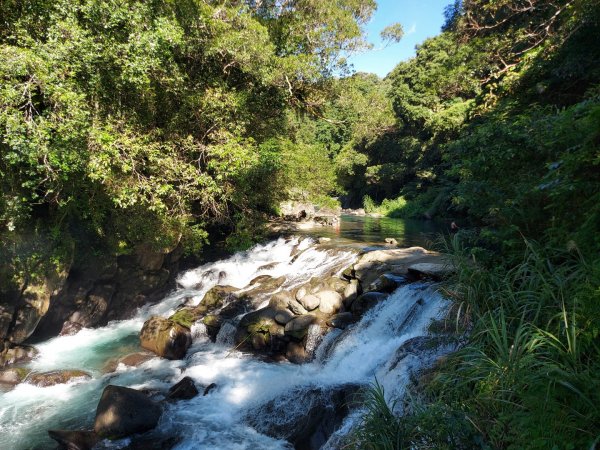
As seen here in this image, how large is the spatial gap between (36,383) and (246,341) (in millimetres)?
4303

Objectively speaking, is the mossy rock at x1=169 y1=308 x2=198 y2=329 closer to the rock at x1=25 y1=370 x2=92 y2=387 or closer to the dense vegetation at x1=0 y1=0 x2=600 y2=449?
the dense vegetation at x1=0 y1=0 x2=600 y2=449

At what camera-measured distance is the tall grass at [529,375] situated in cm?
243

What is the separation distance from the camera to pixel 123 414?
19.4 ft

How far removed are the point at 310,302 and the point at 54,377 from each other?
565 centimetres

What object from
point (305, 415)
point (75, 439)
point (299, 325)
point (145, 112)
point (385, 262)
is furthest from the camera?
point (385, 262)

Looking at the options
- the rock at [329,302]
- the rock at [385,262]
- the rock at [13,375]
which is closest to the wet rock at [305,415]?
the rock at [329,302]

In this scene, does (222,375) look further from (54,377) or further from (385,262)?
(385,262)

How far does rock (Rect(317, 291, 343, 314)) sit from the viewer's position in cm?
899


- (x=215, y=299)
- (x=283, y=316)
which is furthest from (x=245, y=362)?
(x=215, y=299)

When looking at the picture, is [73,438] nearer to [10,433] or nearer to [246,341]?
[10,433]

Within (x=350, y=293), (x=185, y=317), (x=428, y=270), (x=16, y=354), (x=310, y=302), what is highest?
(x=428, y=270)

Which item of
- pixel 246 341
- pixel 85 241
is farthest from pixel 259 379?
pixel 85 241

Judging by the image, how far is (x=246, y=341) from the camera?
29.1ft

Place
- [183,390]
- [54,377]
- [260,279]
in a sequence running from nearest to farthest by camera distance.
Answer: [183,390], [54,377], [260,279]
